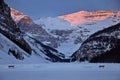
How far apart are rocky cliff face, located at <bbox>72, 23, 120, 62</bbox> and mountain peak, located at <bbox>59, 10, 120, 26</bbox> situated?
0.39m

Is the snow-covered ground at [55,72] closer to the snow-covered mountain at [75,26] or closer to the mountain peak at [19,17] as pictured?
the snow-covered mountain at [75,26]

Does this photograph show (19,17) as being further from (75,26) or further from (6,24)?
(6,24)

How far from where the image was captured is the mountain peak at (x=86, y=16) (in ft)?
20.1

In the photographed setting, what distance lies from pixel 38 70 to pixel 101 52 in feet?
6.53

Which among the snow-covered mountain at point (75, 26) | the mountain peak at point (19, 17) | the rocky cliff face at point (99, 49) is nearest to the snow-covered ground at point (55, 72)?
the rocky cliff face at point (99, 49)

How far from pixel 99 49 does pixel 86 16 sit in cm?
111

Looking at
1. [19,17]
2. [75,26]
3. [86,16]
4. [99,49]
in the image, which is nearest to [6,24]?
[75,26]

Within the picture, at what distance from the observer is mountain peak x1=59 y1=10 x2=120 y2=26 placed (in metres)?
6.11

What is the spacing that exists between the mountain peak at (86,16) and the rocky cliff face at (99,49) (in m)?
0.39

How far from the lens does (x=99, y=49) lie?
7.16m

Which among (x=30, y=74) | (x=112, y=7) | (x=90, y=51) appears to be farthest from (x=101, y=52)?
(x=30, y=74)

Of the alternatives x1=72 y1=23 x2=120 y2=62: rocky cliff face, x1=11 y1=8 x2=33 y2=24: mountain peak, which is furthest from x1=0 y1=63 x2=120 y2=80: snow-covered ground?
x1=11 y1=8 x2=33 y2=24: mountain peak

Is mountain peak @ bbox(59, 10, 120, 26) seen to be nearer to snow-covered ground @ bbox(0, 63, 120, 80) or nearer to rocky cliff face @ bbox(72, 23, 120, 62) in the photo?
rocky cliff face @ bbox(72, 23, 120, 62)

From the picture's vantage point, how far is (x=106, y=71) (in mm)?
5961
